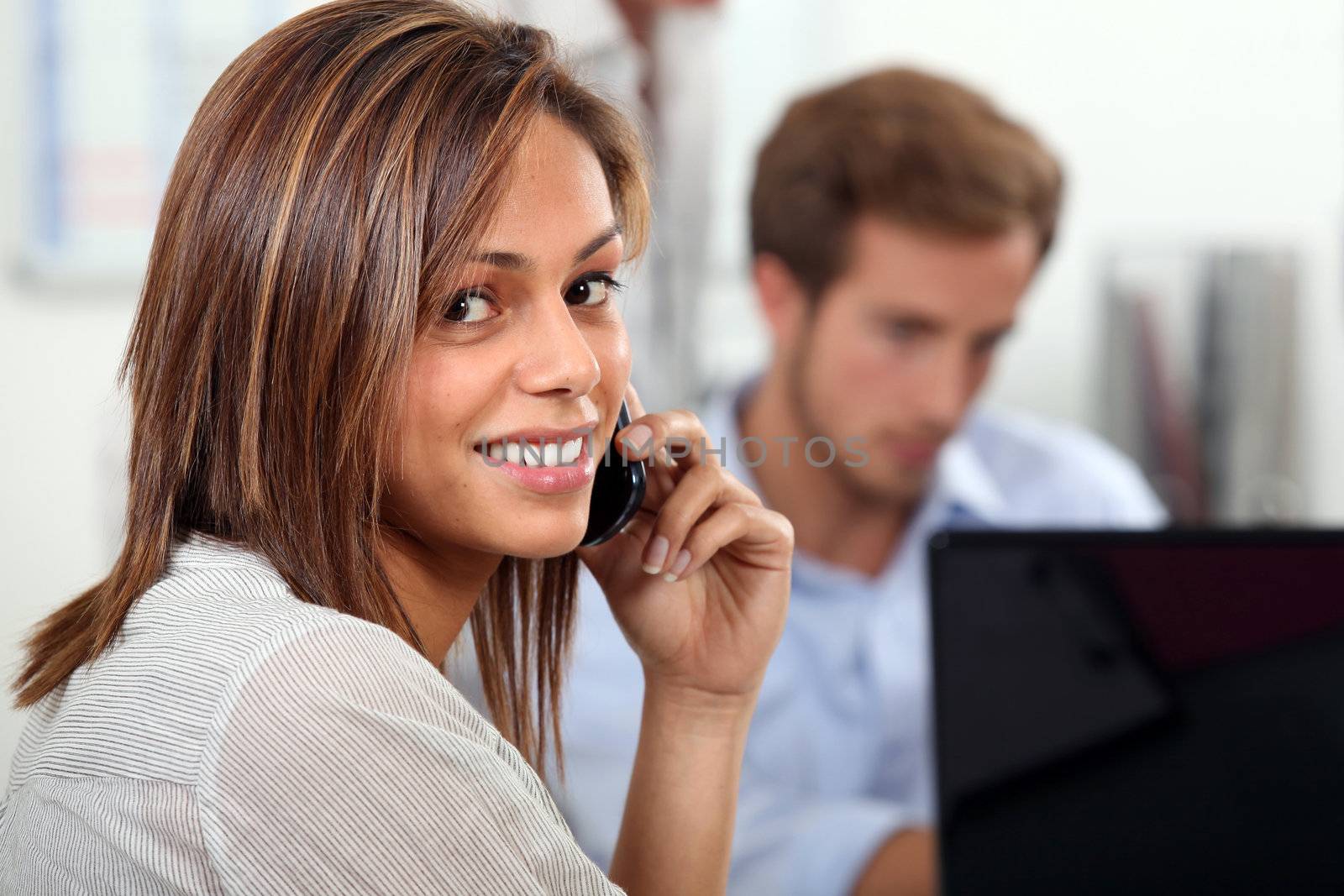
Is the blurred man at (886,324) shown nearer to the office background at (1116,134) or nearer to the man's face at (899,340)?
the man's face at (899,340)

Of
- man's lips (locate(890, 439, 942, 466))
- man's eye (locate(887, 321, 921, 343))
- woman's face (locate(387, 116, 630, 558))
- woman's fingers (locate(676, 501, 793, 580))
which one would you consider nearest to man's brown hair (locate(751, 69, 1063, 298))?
man's eye (locate(887, 321, 921, 343))

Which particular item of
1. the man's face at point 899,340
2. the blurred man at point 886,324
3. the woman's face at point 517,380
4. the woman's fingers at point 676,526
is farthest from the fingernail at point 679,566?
the man's face at point 899,340

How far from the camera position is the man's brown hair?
189 cm

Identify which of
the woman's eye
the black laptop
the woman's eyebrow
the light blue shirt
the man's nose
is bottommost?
the light blue shirt

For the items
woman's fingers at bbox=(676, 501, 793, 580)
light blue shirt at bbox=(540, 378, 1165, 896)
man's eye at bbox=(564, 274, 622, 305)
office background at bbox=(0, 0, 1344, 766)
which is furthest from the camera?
office background at bbox=(0, 0, 1344, 766)

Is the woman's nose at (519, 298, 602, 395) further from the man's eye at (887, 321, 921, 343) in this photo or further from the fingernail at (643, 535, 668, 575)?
the man's eye at (887, 321, 921, 343)

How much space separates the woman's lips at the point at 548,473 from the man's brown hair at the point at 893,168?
Result: 122cm

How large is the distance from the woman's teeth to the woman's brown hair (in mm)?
64

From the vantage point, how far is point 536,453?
75 cm

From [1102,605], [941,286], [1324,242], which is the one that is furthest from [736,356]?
[1102,605]

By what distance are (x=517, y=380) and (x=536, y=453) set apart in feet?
0.17

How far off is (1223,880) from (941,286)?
1165 mm

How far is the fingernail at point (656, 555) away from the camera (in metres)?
0.92

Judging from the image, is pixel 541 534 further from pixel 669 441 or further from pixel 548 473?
pixel 669 441
